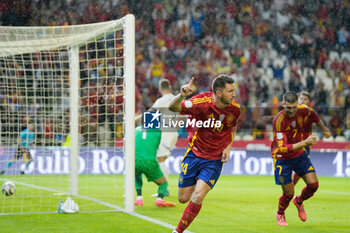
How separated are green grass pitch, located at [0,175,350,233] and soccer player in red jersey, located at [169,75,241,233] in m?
0.84

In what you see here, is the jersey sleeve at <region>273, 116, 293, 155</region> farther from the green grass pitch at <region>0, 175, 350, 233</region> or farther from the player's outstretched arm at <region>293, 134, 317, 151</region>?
the green grass pitch at <region>0, 175, 350, 233</region>

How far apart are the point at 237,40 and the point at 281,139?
15.5 meters

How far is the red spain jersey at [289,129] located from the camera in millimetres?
7570

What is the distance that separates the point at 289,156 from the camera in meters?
7.60

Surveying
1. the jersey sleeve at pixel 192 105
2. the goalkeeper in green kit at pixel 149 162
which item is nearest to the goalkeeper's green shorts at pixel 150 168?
the goalkeeper in green kit at pixel 149 162

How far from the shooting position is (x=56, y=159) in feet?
54.4

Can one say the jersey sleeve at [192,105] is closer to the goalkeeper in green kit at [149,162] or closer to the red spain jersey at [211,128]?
the red spain jersey at [211,128]

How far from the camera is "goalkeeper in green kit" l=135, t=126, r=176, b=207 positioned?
9.31 metres

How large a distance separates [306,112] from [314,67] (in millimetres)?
14691

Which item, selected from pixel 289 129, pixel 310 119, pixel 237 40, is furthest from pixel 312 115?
Answer: pixel 237 40

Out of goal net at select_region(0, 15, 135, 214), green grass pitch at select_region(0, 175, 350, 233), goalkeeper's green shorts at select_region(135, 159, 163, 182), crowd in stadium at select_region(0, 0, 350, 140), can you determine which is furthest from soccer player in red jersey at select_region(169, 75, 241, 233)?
crowd in stadium at select_region(0, 0, 350, 140)

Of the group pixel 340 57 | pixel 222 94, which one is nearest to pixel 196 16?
pixel 340 57

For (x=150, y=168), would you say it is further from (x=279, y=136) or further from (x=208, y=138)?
(x=208, y=138)

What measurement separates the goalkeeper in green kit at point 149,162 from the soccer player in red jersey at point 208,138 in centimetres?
291
